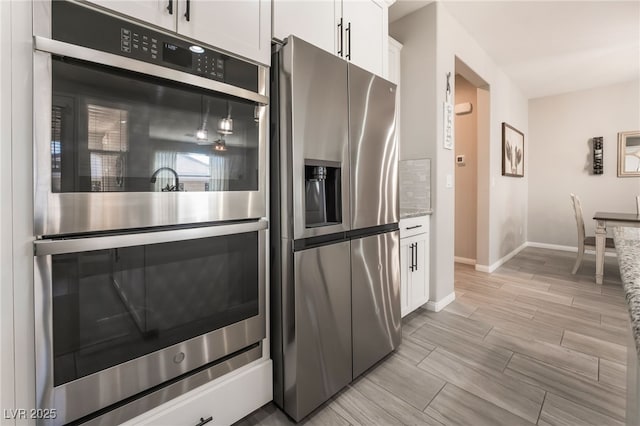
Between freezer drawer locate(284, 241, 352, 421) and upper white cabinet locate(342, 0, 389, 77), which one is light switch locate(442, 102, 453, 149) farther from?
freezer drawer locate(284, 241, 352, 421)

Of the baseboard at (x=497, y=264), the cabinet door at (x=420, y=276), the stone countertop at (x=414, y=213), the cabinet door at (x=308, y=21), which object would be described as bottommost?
the baseboard at (x=497, y=264)

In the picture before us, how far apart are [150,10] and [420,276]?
7.96 ft

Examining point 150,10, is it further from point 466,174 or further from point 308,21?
point 466,174

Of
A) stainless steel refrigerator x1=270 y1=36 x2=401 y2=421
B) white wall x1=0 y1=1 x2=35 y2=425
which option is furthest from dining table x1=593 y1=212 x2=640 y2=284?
white wall x1=0 y1=1 x2=35 y2=425

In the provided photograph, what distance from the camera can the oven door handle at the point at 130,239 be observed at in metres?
0.81

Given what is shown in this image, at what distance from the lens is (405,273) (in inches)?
90.6

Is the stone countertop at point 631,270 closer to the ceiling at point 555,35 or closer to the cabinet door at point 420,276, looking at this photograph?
the cabinet door at point 420,276

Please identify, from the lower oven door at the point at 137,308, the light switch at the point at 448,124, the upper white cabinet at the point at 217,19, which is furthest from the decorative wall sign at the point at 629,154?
the lower oven door at the point at 137,308

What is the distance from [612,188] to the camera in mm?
4664

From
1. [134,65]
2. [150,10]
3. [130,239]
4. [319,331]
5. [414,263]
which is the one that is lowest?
[319,331]

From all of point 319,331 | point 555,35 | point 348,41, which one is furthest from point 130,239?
point 555,35

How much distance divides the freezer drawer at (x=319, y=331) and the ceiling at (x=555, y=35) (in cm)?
249

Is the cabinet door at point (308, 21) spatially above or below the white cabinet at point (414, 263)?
above

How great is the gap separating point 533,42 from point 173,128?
404 cm
